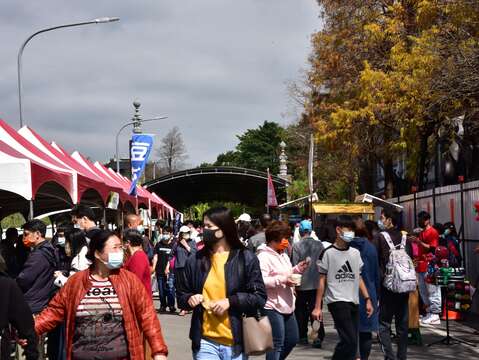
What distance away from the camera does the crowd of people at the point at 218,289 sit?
4844mm

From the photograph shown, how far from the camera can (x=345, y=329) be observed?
7.61m

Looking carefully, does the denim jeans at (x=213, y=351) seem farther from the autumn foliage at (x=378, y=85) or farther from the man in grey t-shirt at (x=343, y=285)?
the autumn foliage at (x=378, y=85)

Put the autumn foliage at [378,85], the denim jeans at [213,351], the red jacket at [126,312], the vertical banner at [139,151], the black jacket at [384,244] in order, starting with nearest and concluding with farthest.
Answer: the red jacket at [126,312] → the denim jeans at [213,351] → the black jacket at [384,244] → the vertical banner at [139,151] → the autumn foliage at [378,85]

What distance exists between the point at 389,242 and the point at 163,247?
859 cm

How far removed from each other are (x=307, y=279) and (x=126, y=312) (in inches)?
235

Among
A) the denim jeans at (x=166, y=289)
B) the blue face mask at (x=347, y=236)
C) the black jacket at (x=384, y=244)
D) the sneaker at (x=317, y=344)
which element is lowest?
the sneaker at (x=317, y=344)

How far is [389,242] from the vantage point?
9.73 metres

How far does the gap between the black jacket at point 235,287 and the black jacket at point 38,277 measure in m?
2.57

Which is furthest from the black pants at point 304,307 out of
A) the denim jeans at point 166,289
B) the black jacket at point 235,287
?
the denim jeans at point 166,289

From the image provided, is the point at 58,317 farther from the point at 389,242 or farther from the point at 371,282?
the point at 389,242

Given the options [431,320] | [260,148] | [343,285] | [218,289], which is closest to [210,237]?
[218,289]

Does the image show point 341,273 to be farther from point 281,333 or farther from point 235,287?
point 235,287

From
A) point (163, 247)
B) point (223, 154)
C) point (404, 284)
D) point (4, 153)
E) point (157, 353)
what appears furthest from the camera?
point (223, 154)

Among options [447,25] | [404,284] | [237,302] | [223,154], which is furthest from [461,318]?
[223,154]
